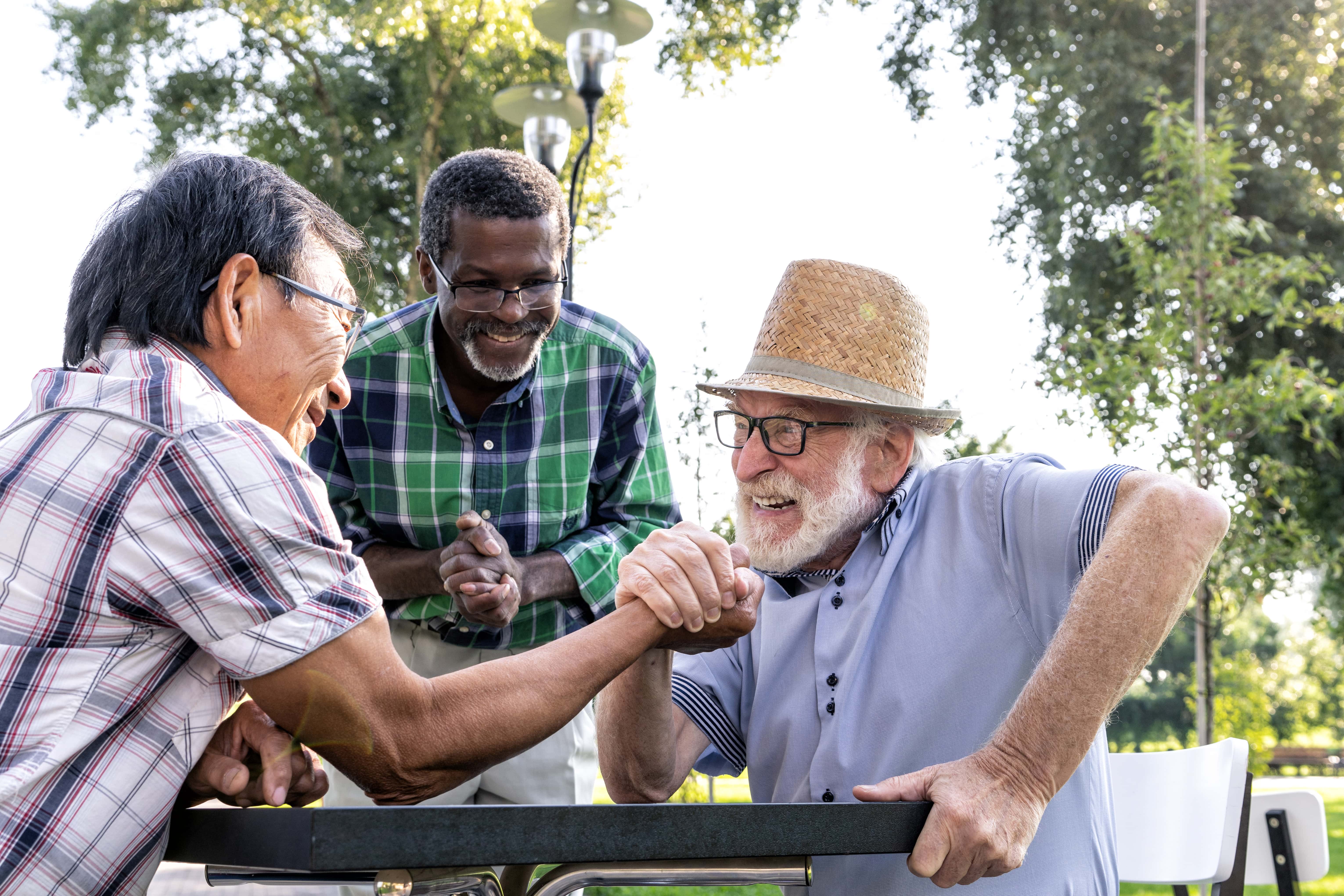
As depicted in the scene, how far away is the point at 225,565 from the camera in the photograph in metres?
1.33

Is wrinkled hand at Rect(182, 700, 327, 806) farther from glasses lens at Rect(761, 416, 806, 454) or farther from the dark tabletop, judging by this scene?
glasses lens at Rect(761, 416, 806, 454)

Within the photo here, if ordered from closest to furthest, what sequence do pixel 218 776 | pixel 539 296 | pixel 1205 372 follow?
pixel 218 776
pixel 539 296
pixel 1205 372

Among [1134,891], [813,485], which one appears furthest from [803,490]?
[1134,891]

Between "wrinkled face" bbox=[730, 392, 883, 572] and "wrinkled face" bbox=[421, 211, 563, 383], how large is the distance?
68 centimetres

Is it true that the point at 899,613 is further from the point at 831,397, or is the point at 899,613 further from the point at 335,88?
the point at 335,88

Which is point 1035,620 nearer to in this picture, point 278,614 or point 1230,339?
point 278,614

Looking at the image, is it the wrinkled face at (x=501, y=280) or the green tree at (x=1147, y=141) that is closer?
the wrinkled face at (x=501, y=280)

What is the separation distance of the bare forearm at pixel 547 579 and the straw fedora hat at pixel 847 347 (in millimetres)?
654

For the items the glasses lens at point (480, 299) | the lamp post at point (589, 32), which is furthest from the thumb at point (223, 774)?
the lamp post at point (589, 32)

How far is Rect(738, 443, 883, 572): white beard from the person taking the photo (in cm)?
252

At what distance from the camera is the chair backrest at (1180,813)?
306 cm

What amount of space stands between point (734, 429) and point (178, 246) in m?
1.41

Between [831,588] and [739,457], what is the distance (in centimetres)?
40

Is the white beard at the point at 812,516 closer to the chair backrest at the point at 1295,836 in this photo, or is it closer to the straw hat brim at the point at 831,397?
the straw hat brim at the point at 831,397
